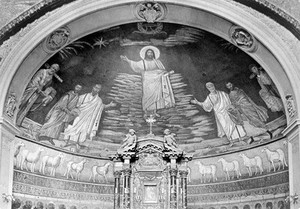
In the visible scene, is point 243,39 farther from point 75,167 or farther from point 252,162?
point 75,167

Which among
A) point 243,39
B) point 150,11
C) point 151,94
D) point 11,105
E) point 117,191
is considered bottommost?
point 117,191

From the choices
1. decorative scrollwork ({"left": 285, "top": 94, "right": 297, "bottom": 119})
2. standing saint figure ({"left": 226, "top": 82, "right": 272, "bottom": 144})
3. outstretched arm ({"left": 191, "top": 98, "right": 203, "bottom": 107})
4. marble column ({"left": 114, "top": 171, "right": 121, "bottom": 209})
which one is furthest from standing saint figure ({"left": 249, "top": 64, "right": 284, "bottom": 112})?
marble column ({"left": 114, "top": 171, "right": 121, "bottom": 209})

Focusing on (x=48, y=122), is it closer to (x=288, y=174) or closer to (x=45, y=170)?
(x=45, y=170)

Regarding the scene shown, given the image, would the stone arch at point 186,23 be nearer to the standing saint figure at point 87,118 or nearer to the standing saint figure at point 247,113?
the standing saint figure at point 247,113

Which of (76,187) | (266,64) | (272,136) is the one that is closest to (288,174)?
(272,136)

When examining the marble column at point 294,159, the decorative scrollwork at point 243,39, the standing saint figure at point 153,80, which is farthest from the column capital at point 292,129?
the standing saint figure at point 153,80

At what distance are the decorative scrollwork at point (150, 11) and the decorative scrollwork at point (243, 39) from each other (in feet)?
7.14

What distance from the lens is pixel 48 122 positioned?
21.5 metres

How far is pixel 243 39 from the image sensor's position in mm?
19766

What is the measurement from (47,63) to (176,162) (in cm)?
511

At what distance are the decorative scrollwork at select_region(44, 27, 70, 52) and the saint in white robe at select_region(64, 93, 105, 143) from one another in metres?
2.40

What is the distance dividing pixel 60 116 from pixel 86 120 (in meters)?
0.95

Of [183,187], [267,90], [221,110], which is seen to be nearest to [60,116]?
[183,187]

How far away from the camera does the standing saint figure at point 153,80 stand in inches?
853
